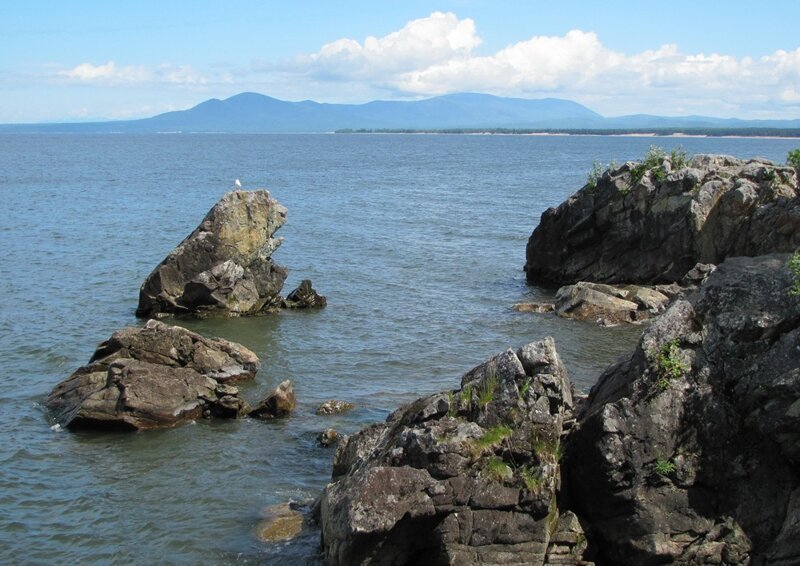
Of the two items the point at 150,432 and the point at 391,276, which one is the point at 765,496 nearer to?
the point at 150,432

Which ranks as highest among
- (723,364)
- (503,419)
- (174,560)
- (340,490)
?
(723,364)

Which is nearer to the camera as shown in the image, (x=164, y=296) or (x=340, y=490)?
(x=340, y=490)

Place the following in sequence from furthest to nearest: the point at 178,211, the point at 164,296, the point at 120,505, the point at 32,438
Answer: the point at 178,211
the point at 164,296
the point at 32,438
the point at 120,505

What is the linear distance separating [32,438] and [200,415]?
15.4 feet

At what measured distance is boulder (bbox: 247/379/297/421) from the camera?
26719mm

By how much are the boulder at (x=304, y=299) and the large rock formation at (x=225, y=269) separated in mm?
627

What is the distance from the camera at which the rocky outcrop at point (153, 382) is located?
82.8 feet

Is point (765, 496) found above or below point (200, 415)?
above

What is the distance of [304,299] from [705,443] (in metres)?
28.2

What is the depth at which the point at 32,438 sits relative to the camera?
81.6 feet

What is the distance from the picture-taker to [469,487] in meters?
15.8

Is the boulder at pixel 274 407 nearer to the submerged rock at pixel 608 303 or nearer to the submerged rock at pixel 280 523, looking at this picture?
→ the submerged rock at pixel 280 523

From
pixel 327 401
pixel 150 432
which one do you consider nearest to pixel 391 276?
pixel 327 401

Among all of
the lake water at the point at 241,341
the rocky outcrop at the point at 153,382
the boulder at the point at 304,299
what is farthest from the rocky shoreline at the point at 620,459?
the boulder at the point at 304,299
